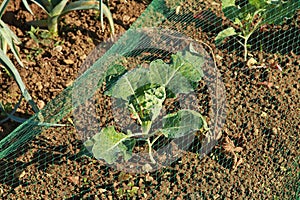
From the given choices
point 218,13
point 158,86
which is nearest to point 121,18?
point 218,13

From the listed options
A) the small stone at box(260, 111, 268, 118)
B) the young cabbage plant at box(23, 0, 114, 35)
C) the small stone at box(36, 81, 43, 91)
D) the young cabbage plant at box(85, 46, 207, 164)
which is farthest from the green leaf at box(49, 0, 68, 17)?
the small stone at box(260, 111, 268, 118)

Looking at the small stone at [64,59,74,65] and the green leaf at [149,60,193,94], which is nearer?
the green leaf at [149,60,193,94]

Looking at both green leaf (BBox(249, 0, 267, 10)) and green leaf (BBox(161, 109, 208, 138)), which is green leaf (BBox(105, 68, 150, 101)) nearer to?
green leaf (BBox(161, 109, 208, 138))

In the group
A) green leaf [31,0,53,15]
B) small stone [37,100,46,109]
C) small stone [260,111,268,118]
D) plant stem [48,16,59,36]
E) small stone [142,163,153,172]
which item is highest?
green leaf [31,0,53,15]

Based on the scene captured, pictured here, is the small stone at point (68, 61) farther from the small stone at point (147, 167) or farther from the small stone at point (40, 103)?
the small stone at point (147, 167)

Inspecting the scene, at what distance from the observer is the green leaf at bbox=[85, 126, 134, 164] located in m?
2.82

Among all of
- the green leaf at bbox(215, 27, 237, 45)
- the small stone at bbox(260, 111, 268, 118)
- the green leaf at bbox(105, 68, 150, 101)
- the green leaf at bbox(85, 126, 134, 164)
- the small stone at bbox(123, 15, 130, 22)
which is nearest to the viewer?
the green leaf at bbox(85, 126, 134, 164)

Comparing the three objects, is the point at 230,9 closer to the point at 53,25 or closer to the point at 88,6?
the point at 88,6

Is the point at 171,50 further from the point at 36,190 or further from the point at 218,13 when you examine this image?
the point at 36,190

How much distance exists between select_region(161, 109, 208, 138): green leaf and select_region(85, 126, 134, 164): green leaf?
0.69 feet

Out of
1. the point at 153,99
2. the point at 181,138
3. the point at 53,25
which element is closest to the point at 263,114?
the point at 181,138

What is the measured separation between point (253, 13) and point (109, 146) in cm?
131

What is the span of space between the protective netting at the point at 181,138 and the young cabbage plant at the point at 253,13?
13 cm

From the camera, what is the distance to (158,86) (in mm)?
3008
